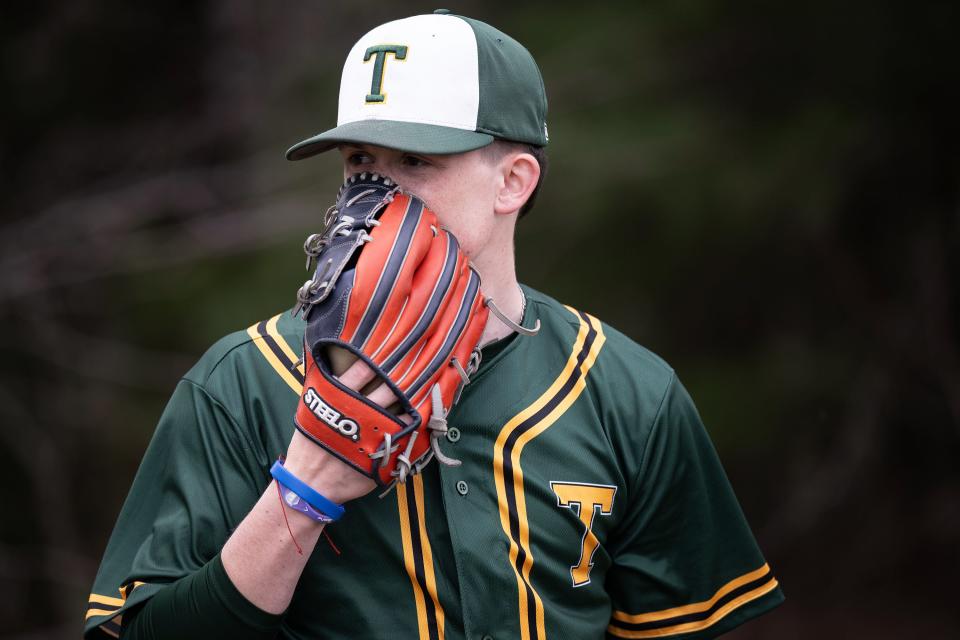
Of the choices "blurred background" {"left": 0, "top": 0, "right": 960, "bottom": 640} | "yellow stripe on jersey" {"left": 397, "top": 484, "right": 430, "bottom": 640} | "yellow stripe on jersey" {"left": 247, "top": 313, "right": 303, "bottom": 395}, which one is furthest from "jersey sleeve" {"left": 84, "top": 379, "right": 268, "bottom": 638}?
"blurred background" {"left": 0, "top": 0, "right": 960, "bottom": 640}

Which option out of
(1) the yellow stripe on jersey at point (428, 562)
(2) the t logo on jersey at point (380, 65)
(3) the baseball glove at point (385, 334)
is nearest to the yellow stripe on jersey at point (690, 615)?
(1) the yellow stripe on jersey at point (428, 562)

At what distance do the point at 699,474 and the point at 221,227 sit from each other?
327cm

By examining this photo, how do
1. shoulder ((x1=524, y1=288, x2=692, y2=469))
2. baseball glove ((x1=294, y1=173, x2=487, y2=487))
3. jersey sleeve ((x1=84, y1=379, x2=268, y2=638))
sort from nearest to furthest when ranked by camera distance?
baseball glove ((x1=294, y1=173, x2=487, y2=487)) → jersey sleeve ((x1=84, y1=379, x2=268, y2=638)) → shoulder ((x1=524, y1=288, x2=692, y2=469))

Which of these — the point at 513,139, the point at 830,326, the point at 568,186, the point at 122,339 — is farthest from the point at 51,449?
the point at 513,139

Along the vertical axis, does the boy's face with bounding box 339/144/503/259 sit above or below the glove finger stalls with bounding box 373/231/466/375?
above

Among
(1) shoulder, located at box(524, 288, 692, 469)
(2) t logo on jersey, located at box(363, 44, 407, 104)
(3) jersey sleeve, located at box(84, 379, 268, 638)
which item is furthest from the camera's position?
(1) shoulder, located at box(524, 288, 692, 469)

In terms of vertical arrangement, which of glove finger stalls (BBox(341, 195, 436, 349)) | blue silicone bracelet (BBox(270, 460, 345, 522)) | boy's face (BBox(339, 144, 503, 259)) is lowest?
blue silicone bracelet (BBox(270, 460, 345, 522))

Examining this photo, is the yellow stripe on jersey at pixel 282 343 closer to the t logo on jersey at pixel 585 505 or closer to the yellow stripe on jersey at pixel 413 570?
the yellow stripe on jersey at pixel 413 570

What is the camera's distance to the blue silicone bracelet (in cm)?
146

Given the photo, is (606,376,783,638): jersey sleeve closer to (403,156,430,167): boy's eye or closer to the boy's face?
the boy's face

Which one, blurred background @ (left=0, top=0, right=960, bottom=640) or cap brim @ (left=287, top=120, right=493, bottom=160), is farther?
blurred background @ (left=0, top=0, right=960, bottom=640)

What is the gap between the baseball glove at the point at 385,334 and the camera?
4.77 ft

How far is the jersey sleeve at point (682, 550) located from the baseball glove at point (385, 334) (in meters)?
0.43

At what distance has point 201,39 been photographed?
5062mm
